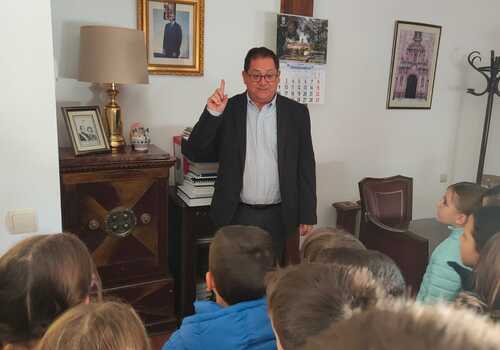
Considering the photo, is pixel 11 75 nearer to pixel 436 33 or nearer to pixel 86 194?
pixel 86 194

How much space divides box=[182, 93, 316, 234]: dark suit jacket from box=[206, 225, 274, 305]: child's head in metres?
0.77

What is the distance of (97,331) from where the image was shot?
70 cm

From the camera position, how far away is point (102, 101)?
2309 millimetres

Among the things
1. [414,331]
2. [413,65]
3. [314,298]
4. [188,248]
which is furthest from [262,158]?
[413,65]

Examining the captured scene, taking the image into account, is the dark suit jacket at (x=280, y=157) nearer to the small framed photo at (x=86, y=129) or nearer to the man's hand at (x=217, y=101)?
the man's hand at (x=217, y=101)

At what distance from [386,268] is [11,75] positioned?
49.4 inches

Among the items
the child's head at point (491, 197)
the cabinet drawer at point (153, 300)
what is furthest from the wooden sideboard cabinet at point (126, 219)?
the child's head at point (491, 197)

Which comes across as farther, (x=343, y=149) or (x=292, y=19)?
(x=343, y=149)

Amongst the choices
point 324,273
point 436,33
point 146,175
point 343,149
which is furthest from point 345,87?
point 324,273

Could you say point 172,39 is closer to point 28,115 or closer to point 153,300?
point 28,115

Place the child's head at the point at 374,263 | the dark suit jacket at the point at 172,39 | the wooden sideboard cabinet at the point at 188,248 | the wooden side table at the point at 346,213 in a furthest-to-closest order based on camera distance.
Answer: the wooden side table at the point at 346,213
the dark suit jacket at the point at 172,39
the wooden sideboard cabinet at the point at 188,248
the child's head at the point at 374,263

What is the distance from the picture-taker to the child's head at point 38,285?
953 millimetres

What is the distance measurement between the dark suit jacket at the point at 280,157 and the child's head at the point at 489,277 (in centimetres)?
99

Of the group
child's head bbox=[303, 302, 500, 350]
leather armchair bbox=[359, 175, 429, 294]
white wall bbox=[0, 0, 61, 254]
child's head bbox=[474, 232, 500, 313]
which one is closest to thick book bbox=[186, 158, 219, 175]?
white wall bbox=[0, 0, 61, 254]
